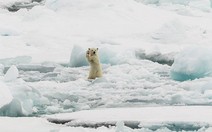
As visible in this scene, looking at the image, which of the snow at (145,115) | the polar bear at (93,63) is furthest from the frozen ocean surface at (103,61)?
the polar bear at (93,63)

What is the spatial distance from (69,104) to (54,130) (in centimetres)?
182

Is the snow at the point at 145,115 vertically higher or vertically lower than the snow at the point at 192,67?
lower

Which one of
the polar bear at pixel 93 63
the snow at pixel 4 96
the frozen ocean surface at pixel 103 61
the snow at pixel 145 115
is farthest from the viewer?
the polar bear at pixel 93 63

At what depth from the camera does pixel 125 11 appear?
55.2ft

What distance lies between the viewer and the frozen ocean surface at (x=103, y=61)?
23.2 feet

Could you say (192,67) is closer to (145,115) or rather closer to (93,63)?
(93,63)

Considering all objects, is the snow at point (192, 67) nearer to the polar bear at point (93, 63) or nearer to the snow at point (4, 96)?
the polar bear at point (93, 63)

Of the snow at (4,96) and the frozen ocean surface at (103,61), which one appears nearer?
the snow at (4,96)

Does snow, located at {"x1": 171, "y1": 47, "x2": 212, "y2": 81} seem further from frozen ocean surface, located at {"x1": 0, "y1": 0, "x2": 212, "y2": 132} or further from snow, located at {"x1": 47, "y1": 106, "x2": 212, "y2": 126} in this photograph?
snow, located at {"x1": 47, "y1": 106, "x2": 212, "y2": 126}

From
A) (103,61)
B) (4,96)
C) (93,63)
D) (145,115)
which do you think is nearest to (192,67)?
(93,63)

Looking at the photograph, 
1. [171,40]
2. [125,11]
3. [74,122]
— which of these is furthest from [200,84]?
[125,11]

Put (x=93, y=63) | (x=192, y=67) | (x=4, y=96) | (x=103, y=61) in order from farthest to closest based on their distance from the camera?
(x=103, y=61) < (x=192, y=67) < (x=93, y=63) < (x=4, y=96)

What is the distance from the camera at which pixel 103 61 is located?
37.7ft

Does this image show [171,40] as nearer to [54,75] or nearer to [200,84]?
[54,75]
